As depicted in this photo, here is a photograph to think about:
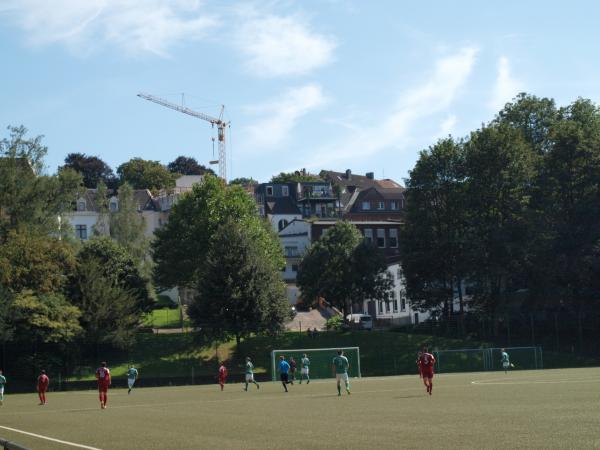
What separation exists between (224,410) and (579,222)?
177 feet

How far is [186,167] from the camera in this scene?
579 feet

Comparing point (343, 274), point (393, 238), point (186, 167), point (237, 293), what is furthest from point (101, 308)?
point (186, 167)

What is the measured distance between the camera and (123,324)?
7694 centimetres

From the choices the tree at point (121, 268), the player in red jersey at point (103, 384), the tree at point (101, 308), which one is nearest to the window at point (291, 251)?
the tree at point (121, 268)

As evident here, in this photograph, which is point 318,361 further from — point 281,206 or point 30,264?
point 281,206

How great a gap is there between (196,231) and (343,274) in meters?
16.4

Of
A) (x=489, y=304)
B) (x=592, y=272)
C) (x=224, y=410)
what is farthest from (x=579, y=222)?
(x=224, y=410)

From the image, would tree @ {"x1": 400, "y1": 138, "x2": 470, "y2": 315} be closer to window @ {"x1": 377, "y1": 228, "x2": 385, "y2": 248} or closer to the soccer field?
window @ {"x1": 377, "y1": 228, "x2": 385, "y2": 248}

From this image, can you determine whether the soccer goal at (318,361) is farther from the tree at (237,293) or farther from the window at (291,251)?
the window at (291,251)

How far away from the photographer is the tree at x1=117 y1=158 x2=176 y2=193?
158125 mm

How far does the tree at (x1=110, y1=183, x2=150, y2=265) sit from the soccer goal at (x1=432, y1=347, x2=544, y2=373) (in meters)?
52.6

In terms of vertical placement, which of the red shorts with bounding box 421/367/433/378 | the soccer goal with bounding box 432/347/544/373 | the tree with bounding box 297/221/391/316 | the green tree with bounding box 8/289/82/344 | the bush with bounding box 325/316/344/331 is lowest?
the soccer goal with bounding box 432/347/544/373

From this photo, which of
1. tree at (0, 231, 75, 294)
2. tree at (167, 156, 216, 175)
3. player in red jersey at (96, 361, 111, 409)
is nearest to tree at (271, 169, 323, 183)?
tree at (167, 156, 216, 175)

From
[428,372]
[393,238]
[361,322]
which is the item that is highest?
[393,238]
